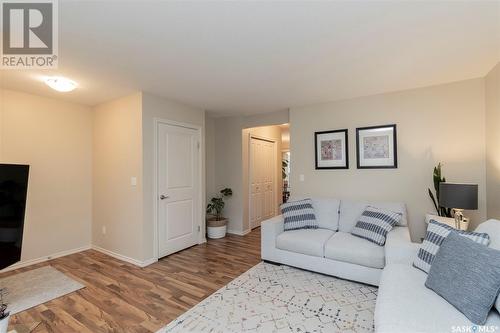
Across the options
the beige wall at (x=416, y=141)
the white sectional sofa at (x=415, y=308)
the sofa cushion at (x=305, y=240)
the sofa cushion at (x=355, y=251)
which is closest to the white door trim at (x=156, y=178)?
the sofa cushion at (x=305, y=240)

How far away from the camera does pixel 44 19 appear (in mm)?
1678

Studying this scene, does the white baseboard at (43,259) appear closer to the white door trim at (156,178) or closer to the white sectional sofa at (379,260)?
the white door trim at (156,178)

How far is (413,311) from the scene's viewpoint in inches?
54.0

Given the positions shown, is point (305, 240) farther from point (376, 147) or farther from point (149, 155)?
point (149, 155)

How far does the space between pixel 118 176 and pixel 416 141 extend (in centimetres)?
422

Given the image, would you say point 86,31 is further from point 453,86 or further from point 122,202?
point 453,86

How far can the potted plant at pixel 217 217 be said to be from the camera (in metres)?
4.48

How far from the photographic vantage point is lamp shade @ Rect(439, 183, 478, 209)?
2.34 metres

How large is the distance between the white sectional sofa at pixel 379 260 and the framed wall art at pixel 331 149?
2.02 ft

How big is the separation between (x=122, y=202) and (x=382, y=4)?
3.70m

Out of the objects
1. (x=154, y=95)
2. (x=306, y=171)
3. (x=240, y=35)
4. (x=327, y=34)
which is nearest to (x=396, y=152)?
(x=306, y=171)

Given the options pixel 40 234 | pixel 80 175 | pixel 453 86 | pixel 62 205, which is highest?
pixel 453 86

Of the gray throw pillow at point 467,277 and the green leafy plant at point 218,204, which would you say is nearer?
the gray throw pillow at point 467,277

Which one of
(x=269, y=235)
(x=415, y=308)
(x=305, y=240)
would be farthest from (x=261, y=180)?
(x=415, y=308)
